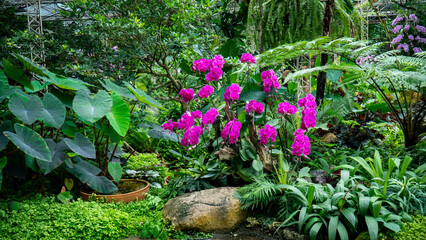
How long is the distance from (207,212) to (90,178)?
1.02 metres

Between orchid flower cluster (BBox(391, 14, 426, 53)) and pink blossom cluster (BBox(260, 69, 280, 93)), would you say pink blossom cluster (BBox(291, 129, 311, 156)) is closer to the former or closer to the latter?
pink blossom cluster (BBox(260, 69, 280, 93))

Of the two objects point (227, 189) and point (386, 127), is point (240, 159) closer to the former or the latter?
point (227, 189)

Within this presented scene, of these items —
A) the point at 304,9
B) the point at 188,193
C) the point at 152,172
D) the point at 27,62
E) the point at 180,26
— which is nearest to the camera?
the point at 27,62

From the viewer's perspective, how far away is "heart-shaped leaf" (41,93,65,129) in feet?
7.59

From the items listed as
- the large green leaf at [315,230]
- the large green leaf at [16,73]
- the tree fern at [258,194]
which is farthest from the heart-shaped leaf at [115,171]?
the large green leaf at [315,230]

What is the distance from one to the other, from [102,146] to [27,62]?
1.00m

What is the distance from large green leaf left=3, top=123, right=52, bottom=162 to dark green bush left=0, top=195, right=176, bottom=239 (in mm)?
439

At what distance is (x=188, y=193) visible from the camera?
A: 2695 mm

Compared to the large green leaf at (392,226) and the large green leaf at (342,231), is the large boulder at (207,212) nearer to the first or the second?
the large green leaf at (342,231)

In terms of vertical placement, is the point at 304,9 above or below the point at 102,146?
above

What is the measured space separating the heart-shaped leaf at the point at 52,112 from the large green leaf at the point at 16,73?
1.02 feet

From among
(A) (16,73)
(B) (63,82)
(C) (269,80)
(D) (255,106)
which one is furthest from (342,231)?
(A) (16,73)

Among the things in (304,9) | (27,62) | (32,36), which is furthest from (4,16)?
(304,9)

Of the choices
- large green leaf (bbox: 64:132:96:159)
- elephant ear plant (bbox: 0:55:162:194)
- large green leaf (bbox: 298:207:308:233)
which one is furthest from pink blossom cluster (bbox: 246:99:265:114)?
large green leaf (bbox: 64:132:96:159)
